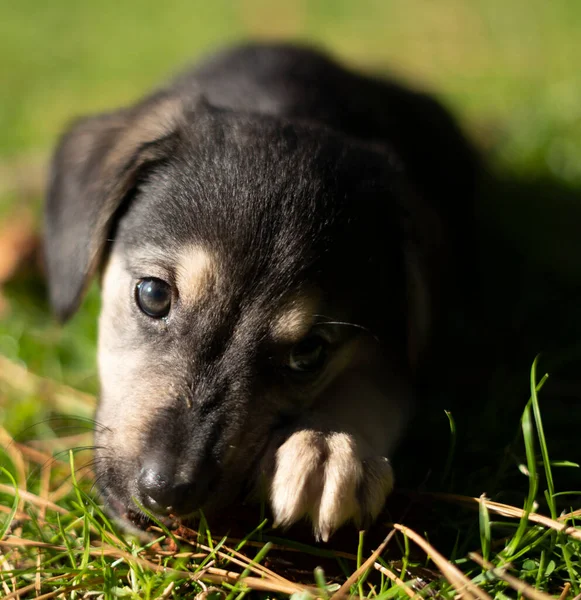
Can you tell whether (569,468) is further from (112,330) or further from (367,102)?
(367,102)

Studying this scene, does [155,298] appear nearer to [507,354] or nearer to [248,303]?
[248,303]

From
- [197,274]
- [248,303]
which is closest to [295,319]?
[248,303]

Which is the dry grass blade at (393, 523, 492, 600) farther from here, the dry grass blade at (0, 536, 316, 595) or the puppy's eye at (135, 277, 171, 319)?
the puppy's eye at (135, 277, 171, 319)

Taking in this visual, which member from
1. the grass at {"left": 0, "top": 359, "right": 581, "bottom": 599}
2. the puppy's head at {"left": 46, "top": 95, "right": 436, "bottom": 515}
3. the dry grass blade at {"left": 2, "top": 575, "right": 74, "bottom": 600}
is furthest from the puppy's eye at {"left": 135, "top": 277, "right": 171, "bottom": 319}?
the dry grass blade at {"left": 2, "top": 575, "right": 74, "bottom": 600}

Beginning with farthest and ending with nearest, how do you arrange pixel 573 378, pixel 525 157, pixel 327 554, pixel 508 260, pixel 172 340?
pixel 525 157 → pixel 508 260 → pixel 573 378 → pixel 172 340 → pixel 327 554

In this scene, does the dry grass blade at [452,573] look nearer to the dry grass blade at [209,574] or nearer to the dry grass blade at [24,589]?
the dry grass blade at [209,574]

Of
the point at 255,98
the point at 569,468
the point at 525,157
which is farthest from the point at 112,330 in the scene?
the point at 525,157
